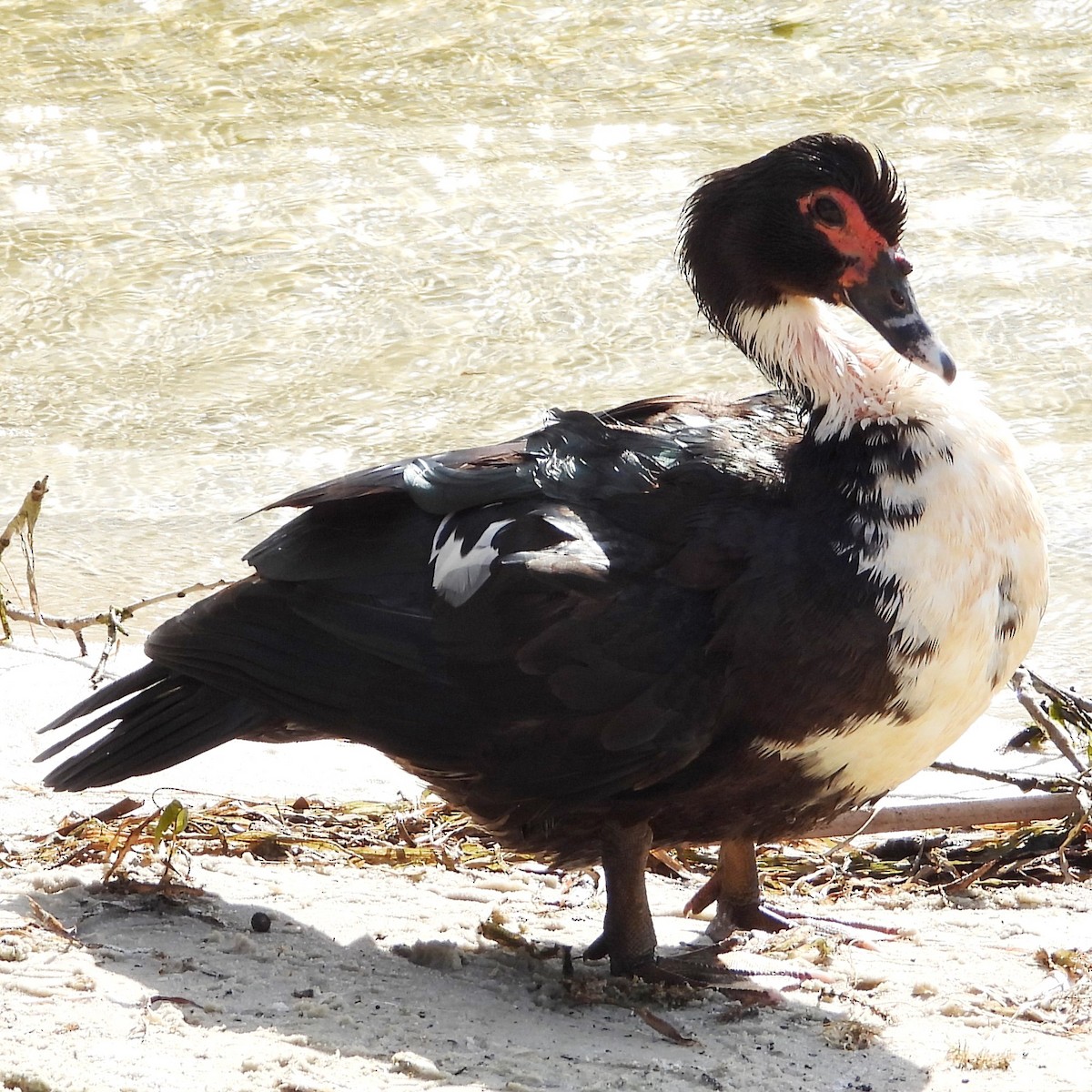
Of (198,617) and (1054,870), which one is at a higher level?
(198,617)

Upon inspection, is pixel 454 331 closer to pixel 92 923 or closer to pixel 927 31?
pixel 927 31

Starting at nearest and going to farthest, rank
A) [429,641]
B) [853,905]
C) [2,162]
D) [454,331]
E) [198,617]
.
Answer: [429,641] → [198,617] → [853,905] → [454,331] → [2,162]

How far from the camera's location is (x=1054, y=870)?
13.9 ft

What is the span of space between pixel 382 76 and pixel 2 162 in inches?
89.5

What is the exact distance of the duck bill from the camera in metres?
3.65

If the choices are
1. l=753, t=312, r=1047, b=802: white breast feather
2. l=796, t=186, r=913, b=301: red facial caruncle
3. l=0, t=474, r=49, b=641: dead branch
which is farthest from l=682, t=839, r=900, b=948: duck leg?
l=0, t=474, r=49, b=641: dead branch

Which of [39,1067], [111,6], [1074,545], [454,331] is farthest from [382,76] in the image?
[39,1067]

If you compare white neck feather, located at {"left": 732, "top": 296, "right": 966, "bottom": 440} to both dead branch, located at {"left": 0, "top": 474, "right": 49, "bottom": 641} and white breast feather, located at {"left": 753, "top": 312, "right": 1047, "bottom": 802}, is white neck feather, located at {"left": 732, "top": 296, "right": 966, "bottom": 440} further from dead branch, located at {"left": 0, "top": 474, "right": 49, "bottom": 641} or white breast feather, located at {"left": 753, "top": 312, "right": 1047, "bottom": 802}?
dead branch, located at {"left": 0, "top": 474, "right": 49, "bottom": 641}

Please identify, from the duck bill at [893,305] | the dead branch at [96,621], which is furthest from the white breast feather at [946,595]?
the dead branch at [96,621]

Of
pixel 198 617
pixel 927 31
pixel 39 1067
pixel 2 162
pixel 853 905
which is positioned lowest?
pixel 853 905

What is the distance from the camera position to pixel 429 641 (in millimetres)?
3518

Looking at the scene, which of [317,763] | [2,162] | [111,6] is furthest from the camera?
[111,6]

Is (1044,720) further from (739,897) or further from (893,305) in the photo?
(893,305)

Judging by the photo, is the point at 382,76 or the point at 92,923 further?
the point at 382,76
